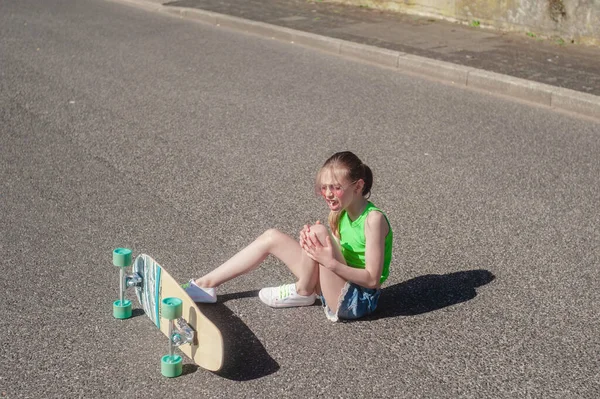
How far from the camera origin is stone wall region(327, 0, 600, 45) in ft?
35.8

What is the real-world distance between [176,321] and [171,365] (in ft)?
0.67

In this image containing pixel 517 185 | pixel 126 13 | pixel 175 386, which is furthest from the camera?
pixel 126 13

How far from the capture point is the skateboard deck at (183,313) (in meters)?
3.85

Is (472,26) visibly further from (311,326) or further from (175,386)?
(175,386)

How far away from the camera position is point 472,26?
40.6 ft

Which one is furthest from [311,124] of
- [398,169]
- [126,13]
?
[126,13]

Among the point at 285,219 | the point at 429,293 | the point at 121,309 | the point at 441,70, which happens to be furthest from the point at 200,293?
the point at 441,70

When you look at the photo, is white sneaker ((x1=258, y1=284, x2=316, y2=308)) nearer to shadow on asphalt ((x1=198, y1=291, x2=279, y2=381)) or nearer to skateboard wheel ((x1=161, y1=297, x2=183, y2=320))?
shadow on asphalt ((x1=198, y1=291, x2=279, y2=381))

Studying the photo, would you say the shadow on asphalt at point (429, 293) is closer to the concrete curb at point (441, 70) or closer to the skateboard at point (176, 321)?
the skateboard at point (176, 321)

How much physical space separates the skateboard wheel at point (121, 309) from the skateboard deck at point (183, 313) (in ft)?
0.25

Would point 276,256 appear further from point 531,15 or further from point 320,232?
point 531,15

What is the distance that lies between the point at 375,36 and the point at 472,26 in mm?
1579

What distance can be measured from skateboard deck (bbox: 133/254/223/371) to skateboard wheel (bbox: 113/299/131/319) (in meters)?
0.08

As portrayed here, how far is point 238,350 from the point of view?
4.23m
